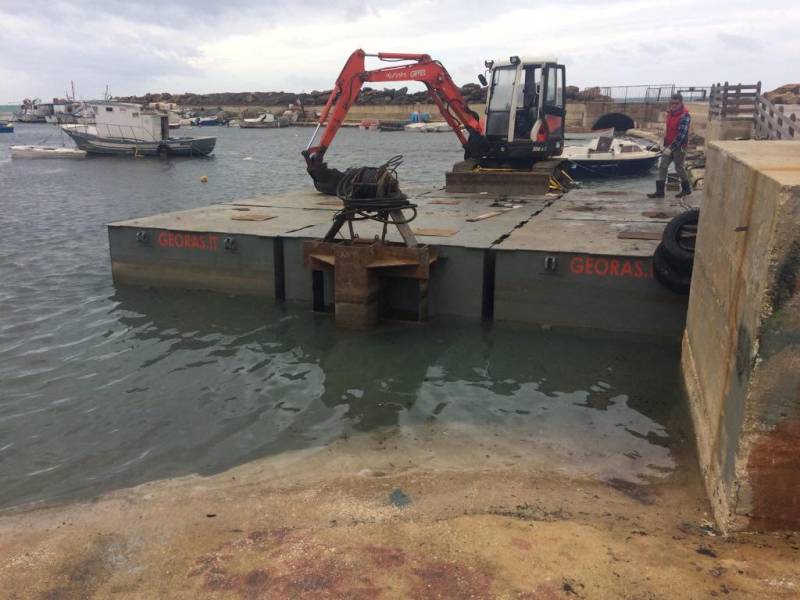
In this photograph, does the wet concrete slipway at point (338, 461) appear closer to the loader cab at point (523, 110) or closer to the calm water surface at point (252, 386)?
the calm water surface at point (252, 386)

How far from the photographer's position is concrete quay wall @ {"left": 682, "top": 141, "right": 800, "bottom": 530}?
3.60 metres

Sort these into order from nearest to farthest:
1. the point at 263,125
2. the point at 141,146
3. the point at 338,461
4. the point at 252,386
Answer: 1. the point at 338,461
2. the point at 252,386
3. the point at 141,146
4. the point at 263,125

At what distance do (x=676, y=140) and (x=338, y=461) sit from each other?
1066cm

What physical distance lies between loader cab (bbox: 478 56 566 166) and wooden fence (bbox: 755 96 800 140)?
556cm

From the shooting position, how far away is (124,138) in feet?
148

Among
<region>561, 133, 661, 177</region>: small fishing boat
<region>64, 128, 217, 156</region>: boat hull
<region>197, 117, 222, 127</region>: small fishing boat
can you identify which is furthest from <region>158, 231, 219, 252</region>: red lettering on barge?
<region>197, 117, 222, 127</region>: small fishing boat

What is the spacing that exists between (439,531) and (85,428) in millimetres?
4159

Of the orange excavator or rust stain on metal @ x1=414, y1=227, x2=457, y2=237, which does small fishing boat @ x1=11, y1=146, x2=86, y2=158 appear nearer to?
the orange excavator

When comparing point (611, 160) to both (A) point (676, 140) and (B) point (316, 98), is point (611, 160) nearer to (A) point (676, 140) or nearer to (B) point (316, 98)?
(A) point (676, 140)

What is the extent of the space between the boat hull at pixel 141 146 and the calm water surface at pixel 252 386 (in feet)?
113

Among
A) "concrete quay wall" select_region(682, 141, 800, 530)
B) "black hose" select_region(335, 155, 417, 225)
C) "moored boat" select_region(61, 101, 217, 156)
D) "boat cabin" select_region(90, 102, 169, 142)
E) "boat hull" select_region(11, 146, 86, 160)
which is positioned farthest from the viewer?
"boat hull" select_region(11, 146, 86, 160)

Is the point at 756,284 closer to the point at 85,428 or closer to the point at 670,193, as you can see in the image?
the point at 85,428

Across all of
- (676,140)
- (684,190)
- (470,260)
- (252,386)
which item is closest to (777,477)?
(252,386)

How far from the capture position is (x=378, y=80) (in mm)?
15203
